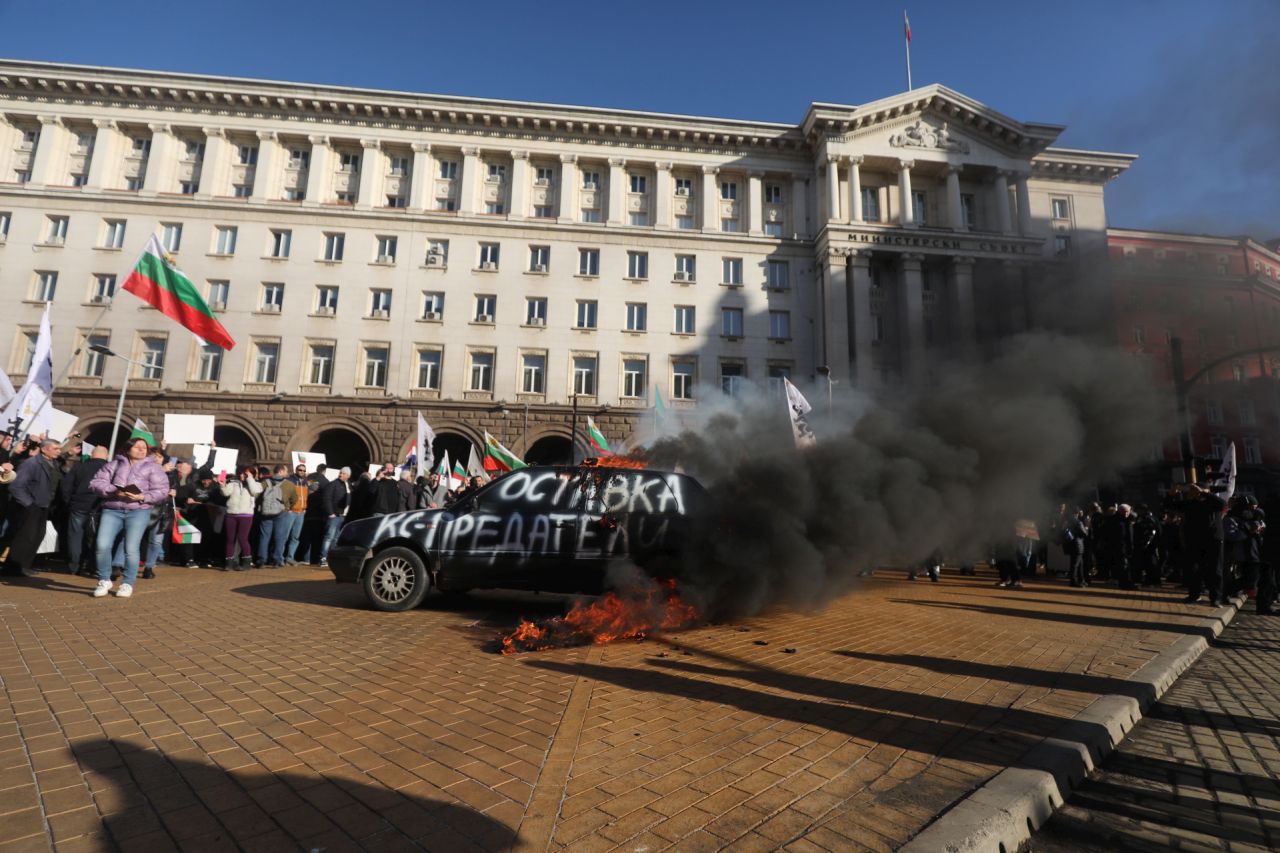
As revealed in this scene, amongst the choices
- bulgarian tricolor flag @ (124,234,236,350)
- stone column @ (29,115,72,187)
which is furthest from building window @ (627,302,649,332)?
stone column @ (29,115,72,187)

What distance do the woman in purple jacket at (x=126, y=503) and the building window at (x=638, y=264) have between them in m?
27.6

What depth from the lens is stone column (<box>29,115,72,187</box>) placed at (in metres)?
30.1

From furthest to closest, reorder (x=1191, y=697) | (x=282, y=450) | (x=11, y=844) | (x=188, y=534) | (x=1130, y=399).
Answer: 1. (x=282, y=450)
2. (x=188, y=534)
3. (x=1130, y=399)
4. (x=1191, y=697)
5. (x=11, y=844)

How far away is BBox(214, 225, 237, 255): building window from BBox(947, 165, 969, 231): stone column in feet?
130

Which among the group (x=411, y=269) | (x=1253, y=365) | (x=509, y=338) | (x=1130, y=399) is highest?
(x=411, y=269)

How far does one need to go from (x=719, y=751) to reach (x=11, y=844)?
2998 millimetres

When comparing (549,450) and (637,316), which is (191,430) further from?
(637,316)

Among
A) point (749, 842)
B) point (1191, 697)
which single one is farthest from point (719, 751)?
point (1191, 697)

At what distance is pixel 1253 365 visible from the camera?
11258mm

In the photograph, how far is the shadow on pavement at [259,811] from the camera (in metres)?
2.29

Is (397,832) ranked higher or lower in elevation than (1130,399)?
lower

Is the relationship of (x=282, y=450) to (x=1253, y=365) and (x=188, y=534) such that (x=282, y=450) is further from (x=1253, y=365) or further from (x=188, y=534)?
(x=1253, y=365)

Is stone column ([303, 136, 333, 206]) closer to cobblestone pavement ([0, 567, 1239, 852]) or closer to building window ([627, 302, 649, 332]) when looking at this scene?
building window ([627, 302, 649, 332])

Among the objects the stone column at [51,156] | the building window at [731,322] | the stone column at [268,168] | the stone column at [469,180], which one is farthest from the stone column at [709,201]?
the stone column at [51,156]
